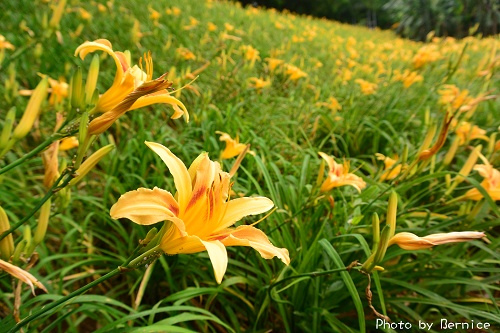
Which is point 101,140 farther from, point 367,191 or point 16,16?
point 16,16

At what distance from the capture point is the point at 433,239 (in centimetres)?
85

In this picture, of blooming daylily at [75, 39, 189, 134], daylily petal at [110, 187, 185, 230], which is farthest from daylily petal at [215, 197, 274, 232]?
blooming daylily at [75, 39, 189, 134]

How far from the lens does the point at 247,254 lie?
4.87 feet

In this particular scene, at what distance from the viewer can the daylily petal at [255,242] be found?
2.24 ft

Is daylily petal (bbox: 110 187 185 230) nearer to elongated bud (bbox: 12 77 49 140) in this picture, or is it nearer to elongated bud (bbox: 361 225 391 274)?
elongated bud (bbox: 12 77 49 140)

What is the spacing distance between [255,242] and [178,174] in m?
0.20

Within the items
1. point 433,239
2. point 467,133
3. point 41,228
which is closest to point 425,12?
point 467,133

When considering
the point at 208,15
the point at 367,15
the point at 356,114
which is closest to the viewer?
the point at 356,114

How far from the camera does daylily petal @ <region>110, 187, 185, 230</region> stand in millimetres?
611

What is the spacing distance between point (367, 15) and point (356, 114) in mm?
26719

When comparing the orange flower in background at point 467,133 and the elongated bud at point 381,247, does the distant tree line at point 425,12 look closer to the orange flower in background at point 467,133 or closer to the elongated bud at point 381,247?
the orange flower in background at point 467,133

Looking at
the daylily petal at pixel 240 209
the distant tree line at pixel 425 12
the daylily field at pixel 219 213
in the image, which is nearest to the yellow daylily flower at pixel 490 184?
the daylily field at pixel 219 213

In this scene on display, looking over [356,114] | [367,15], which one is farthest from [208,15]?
[367,15]

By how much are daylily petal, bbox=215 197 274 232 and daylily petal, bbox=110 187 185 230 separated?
14cm
